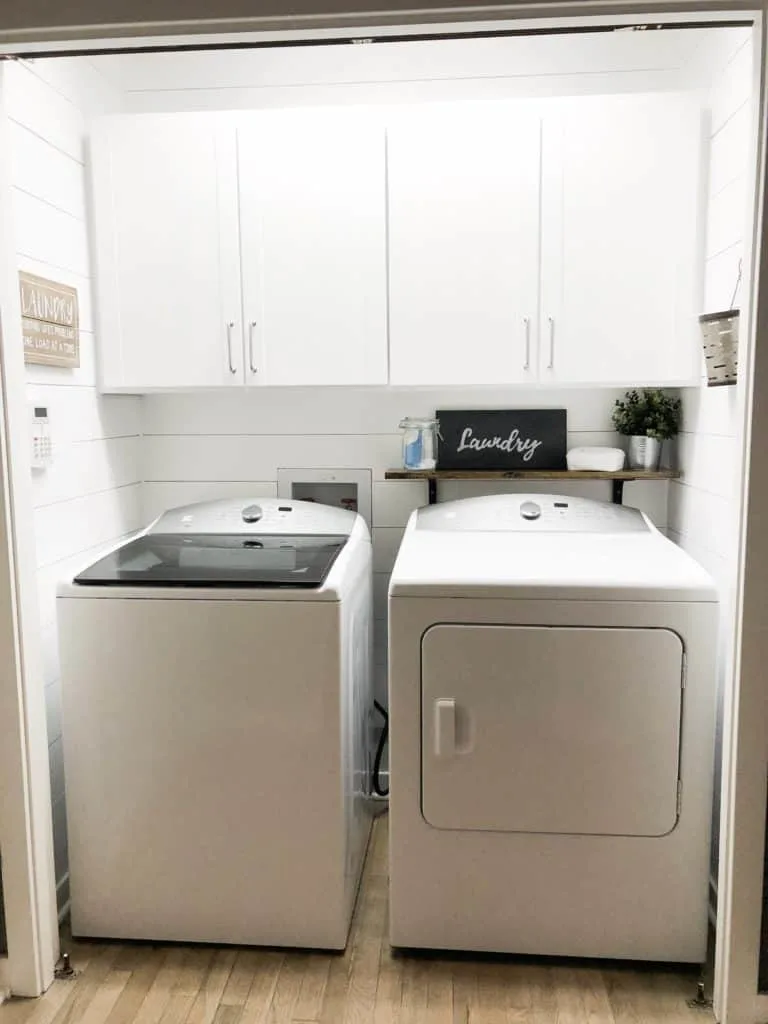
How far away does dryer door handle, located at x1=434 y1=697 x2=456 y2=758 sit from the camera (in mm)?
1956

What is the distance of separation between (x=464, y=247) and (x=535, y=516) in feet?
2.67

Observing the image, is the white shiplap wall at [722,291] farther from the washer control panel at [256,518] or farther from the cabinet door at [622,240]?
the washer control panel at [256,518]

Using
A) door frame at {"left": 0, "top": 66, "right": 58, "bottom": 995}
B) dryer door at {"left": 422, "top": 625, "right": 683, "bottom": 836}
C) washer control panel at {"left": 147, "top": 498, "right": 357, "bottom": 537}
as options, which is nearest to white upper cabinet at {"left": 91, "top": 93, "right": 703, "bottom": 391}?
washer control panel at {"left": 147, "top": 498, "right": 357, "bottom": 537}

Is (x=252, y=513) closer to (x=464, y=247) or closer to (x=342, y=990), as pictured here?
(x=464, y=247)

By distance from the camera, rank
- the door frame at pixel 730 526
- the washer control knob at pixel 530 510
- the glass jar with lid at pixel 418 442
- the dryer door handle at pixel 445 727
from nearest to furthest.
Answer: the door frame at pixel 730 526 → the dryer door handle at pixel 445 727 → the washer control knob at pixel 530 510 → the glass jar with lid at pixel 418 442

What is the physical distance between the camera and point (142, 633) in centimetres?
203

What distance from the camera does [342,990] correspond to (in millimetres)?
1984

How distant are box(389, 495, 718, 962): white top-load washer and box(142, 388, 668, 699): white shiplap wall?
795mm

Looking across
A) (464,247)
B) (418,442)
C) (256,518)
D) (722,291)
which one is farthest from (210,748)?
(722,291)

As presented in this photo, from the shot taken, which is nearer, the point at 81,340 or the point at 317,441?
the point at 81,340

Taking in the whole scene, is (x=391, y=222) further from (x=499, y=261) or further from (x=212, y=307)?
(x=212, y=307)

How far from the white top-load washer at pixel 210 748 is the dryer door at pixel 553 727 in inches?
10.4

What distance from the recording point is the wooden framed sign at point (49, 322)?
83.8 inches

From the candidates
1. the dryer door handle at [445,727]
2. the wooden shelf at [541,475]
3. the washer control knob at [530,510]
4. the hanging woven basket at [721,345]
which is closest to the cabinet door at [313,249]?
the wooden shelf at [541,475]
